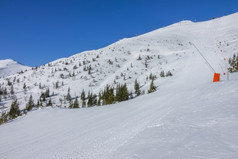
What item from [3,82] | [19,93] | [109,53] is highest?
[109,53]

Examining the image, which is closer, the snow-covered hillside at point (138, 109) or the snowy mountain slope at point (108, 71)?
the snow-covered hillside at point (138, 109)

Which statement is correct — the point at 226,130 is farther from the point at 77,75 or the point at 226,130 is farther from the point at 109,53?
the point at 109,53

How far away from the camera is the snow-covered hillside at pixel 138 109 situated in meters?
2.90

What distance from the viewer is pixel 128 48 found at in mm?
93125

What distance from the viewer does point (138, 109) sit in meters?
8.88

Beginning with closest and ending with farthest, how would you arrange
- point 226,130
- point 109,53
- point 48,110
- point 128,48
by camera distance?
point 226,130, point 48,110, point 109,53, point 128,48

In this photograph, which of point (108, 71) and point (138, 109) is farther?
point (108, 71)

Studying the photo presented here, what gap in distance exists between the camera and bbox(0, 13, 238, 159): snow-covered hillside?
9.51 ft

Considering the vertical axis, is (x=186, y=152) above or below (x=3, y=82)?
below

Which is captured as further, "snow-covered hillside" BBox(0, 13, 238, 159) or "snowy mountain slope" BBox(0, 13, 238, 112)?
"snowy mountain slope" BBox(0, 13, 238, 112)

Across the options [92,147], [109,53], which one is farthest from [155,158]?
[109,53]

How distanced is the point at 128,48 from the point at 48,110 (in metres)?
86.2

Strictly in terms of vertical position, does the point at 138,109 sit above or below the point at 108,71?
below

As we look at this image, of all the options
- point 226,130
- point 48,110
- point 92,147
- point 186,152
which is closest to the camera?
point 186,152
